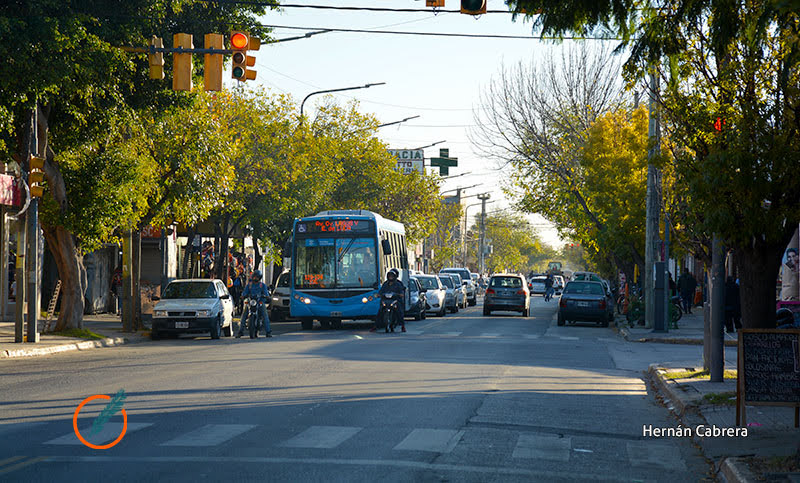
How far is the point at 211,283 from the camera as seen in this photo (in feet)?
89.9

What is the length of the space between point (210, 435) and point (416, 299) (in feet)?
90.4

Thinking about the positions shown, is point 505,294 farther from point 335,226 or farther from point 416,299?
point 335,226

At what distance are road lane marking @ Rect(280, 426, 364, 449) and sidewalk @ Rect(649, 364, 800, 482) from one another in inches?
134

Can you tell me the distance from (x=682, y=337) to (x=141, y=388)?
17394 mm

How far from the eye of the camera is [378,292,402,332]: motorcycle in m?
29.2

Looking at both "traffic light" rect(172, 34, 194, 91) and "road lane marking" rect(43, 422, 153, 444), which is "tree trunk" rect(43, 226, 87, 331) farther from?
"road lane marking" rect(43, 422, 153, 444)

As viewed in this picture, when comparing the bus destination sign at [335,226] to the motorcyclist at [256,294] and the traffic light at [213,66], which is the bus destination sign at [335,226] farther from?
the traffic light at [213,66]

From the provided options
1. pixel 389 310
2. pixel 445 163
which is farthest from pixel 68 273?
pixel 445 163

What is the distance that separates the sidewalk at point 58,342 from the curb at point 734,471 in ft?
50.9

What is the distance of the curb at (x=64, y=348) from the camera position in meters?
20.3

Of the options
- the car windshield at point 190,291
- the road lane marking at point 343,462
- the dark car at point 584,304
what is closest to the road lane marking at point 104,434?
the road lane marking at point 343,462

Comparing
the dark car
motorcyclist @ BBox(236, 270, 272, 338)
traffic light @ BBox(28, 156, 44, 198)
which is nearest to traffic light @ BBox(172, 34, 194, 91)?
traffic light @ BBox(28, 156, 44, 198)

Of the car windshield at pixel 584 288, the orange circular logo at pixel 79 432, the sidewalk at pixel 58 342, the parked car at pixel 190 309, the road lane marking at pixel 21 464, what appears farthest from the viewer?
the car windshield at pixel 584 288

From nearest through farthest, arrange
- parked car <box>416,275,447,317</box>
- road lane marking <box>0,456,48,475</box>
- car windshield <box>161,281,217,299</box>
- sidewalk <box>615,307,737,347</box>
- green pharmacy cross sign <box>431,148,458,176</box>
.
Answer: road lane marking <box>0,456,48,475</box> → sidewalk <box>615,307,737,347</box> → car windshield <box>161,281,217,299</box> → parked car <box>416,275,447,317</box> → green pharmacy cross sign <box>431,148,458,176</box>
